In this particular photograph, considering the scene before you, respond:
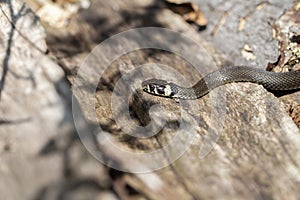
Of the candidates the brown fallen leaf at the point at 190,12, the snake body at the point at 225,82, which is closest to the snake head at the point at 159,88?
the snake body at the point at 225,82

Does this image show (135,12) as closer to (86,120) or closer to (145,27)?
(145,27)

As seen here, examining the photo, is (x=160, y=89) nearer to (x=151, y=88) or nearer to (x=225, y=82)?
(x=151, y=88)

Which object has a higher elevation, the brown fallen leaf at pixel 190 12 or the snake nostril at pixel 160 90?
the brown fallen leaf at pixel 190 12

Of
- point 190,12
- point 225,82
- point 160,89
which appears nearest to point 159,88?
point 160,89

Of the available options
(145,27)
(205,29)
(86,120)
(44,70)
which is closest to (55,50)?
(44,70)

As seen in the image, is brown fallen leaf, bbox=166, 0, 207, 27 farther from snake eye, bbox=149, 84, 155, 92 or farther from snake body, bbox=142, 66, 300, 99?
snake eye, bbox=149, 84, 155, 92

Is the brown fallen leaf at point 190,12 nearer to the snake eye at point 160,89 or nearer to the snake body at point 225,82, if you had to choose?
the snake body at point 225,82
